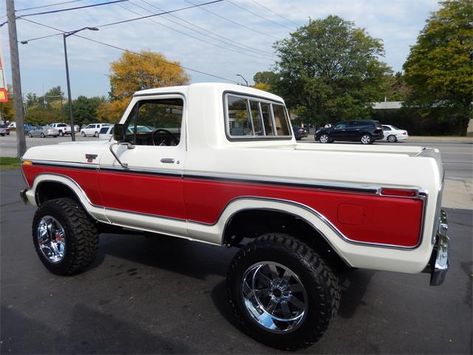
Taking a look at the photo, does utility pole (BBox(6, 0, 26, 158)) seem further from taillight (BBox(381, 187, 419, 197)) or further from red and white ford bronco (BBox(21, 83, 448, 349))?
taillight (BBox(381, 187, 419, 197))

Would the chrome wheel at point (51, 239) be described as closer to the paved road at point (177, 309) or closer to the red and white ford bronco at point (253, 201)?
the red and white ford bronco at point (253, 201)

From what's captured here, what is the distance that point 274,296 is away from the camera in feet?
10.6

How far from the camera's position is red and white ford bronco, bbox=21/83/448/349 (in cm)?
274

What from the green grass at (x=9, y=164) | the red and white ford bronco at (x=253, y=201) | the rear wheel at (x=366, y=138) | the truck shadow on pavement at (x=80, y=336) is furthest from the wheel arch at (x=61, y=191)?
the rear wheel at (x=366, y=138)

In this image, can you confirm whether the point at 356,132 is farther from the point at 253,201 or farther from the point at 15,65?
the point at 253,201

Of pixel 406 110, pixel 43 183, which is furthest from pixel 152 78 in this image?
pixel 43 183

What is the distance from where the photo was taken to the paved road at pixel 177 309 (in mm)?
3238

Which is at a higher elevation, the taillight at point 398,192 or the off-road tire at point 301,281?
the taillight at point 398,192

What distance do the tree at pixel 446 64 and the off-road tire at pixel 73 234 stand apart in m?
38.3

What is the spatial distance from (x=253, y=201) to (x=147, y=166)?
114 cm

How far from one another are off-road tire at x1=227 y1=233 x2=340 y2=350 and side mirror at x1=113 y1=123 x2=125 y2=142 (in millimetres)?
1649

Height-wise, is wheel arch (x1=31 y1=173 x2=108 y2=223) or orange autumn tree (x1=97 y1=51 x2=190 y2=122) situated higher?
orange autumn tree (x1=97 y1=51 x2=190 y2=122)

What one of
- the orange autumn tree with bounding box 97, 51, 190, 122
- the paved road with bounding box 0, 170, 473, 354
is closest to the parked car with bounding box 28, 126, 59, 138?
the orange autumn tree with bounding box 97, 51, 190, 122

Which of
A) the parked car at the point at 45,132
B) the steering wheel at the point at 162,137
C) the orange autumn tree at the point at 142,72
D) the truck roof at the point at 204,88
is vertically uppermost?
the orange autumn tree at the point at 142,72
